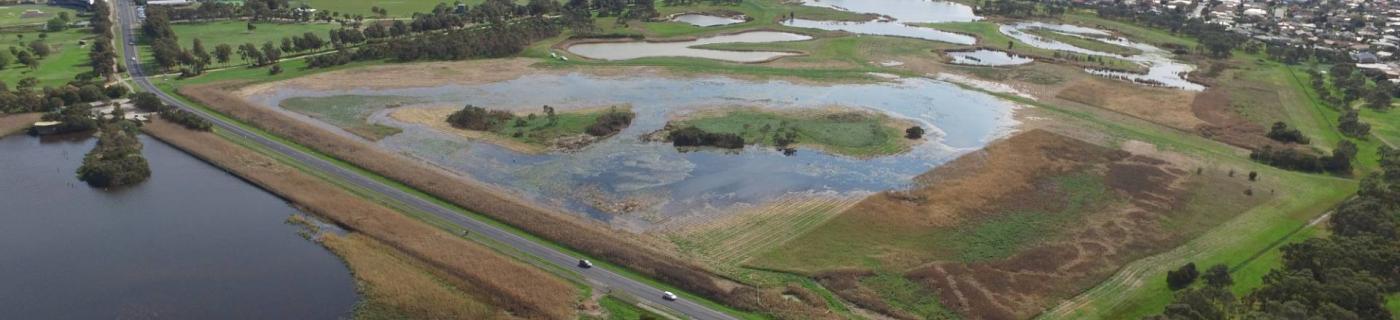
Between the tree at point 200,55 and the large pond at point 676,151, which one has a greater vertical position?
the tree at point 200,55

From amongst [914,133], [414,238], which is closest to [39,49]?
[414,238]

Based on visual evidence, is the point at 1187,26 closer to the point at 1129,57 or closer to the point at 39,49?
the point at 1129,57

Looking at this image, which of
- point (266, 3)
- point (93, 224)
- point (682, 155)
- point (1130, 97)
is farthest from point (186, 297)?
point (266, 3)

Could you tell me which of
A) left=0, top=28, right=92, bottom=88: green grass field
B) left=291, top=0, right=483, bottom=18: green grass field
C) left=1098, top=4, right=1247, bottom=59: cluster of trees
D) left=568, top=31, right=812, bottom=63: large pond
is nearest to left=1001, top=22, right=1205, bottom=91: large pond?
left=1098, top=4, right=1247, bottom=59: cluster of trees

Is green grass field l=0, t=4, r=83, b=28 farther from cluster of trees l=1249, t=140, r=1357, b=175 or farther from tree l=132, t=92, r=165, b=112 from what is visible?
cluster of trees l=1249, t=140, r=1357, b=175

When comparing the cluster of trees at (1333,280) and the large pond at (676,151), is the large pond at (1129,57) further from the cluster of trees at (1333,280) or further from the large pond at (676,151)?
the cluster of trees at (1333,280)

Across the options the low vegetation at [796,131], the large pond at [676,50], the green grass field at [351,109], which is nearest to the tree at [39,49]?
the green grass field at [351,109]
